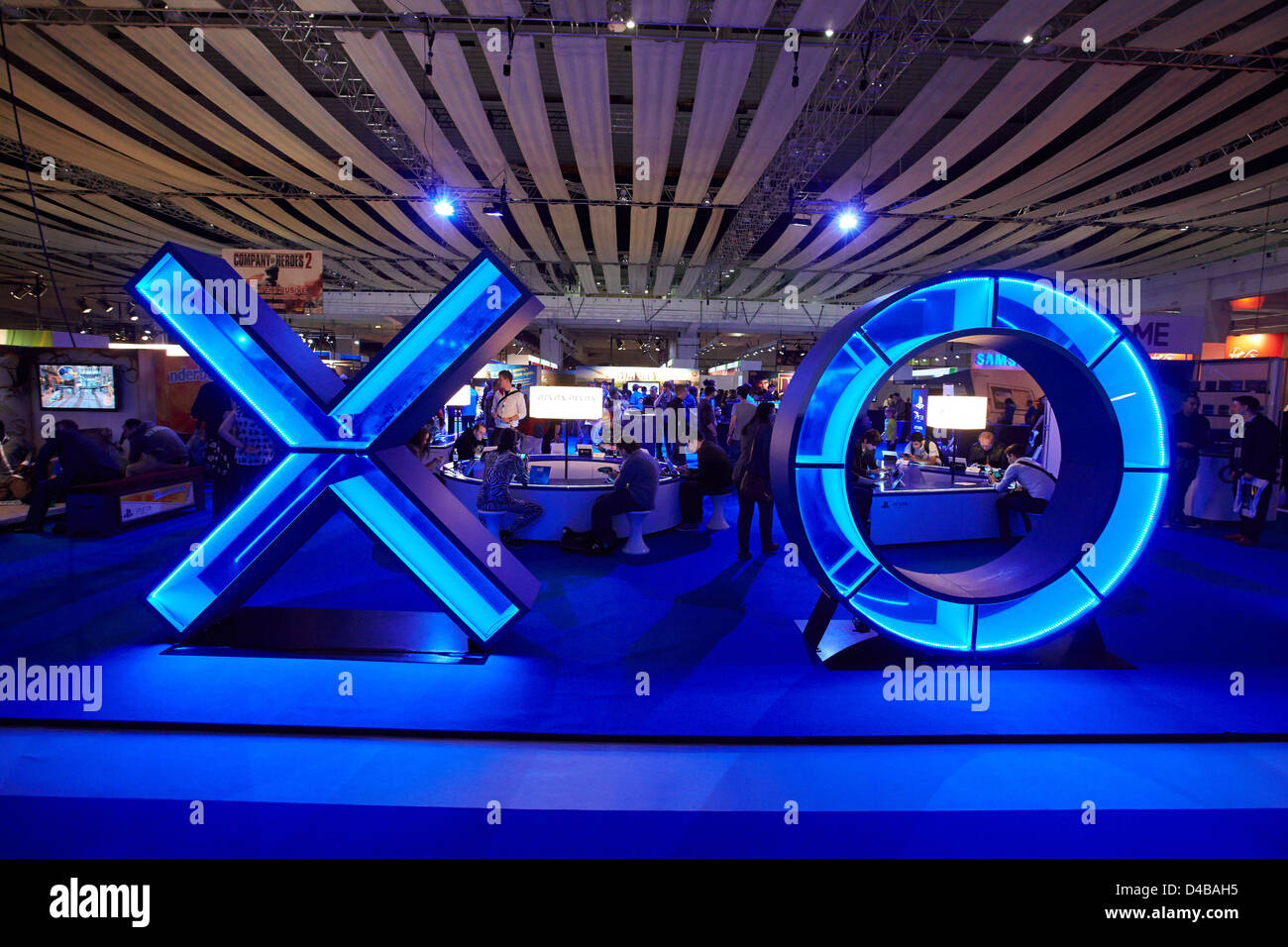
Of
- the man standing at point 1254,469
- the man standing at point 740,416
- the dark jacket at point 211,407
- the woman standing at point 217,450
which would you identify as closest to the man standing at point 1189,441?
the man standing at point 1254,469

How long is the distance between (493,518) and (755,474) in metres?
2.83

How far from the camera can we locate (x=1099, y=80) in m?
6.80

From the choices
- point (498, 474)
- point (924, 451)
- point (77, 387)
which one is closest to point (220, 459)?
point (498, 474)

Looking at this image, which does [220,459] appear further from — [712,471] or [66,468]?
[712,471]

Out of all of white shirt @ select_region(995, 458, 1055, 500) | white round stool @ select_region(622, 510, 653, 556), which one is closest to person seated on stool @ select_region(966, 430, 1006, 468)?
white shirt @ select_region(995, 458, 1055, 500)

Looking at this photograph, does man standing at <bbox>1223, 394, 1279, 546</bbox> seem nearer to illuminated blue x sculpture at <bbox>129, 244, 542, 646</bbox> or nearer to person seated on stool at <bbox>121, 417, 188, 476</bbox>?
illuminated blue x sculpture at <bbox>129, 244, 542, 646</bbox>

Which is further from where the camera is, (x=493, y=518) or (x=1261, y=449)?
(x=1261, y=449)

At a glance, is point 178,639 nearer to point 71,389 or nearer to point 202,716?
point 202,716

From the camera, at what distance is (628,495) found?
6.63m

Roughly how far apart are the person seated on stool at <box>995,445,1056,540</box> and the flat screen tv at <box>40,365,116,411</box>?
13.6 meters

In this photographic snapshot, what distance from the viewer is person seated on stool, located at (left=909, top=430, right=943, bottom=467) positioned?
28.7ft

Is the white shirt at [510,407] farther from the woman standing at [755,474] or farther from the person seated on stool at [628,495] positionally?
the woman standing at [755,474]

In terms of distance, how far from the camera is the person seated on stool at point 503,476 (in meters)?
6.29

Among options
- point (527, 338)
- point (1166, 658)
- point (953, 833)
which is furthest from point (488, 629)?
point (527, 338)
